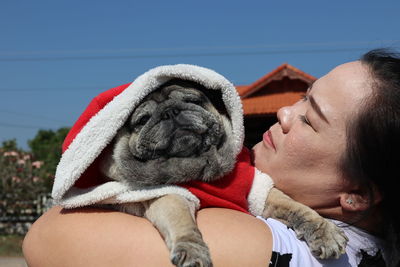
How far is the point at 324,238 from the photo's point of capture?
174 centimetres

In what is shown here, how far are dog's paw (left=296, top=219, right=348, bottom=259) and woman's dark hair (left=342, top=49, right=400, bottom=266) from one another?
0.25 meters

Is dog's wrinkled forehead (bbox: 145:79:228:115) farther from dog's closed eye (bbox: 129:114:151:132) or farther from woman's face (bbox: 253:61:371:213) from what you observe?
woman's face (bbox: 253:61:371:213)

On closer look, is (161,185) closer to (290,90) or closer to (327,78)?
(327,78)

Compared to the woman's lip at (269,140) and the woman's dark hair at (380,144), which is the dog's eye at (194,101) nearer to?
the woman's lip at (269,140)

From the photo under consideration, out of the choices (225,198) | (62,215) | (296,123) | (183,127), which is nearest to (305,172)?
(296,123)

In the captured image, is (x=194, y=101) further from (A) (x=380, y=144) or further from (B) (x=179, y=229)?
(A) (x=380, y=144)

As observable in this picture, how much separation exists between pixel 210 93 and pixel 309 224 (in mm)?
729

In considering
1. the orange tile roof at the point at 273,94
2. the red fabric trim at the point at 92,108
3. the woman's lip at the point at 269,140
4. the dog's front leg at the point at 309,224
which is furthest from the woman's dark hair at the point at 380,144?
the orange tile roof at the point at 273,94

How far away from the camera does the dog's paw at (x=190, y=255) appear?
1.53 meters

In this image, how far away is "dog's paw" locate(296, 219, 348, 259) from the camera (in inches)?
66.7

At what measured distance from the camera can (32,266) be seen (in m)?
1.80

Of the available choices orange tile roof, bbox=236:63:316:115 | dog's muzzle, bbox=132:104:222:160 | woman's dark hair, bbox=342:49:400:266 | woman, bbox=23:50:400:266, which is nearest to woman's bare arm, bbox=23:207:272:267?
woman, bbox=23:50:400:266

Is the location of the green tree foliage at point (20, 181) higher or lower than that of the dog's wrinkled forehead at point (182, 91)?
lower

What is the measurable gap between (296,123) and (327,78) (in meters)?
0.23
